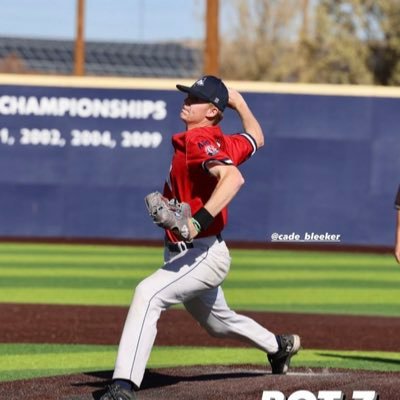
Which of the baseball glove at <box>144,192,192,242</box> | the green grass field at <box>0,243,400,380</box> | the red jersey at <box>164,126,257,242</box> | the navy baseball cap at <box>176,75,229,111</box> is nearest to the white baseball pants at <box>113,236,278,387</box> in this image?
the red jersey at <box>164,126,257,242</box>

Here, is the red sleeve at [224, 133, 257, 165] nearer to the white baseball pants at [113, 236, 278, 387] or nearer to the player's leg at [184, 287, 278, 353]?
the white baseball pants at [113, 236, 278, 387]

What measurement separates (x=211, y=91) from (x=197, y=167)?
0.47 meters

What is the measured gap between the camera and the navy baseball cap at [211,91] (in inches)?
287

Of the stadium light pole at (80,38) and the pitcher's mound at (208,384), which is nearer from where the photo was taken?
the pitcher's mound at (208,384)

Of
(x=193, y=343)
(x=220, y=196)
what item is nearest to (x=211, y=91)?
(x=220, y=196)

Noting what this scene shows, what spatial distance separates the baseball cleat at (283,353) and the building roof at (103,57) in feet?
74.7

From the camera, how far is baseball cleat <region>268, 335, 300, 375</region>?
315 inches

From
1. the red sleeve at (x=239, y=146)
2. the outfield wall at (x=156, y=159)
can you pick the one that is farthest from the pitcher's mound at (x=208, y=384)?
the outfield wall at (x=156, y=159)

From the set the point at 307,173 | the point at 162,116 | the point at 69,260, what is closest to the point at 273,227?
the point at 307,173

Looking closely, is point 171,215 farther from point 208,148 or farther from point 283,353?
point 283,353

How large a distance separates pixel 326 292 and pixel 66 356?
607cm

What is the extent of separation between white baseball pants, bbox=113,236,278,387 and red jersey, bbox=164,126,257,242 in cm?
13

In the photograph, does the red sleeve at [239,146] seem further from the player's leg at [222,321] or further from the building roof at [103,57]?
the building roof at [103,57]

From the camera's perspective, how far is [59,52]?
34.5 metres
